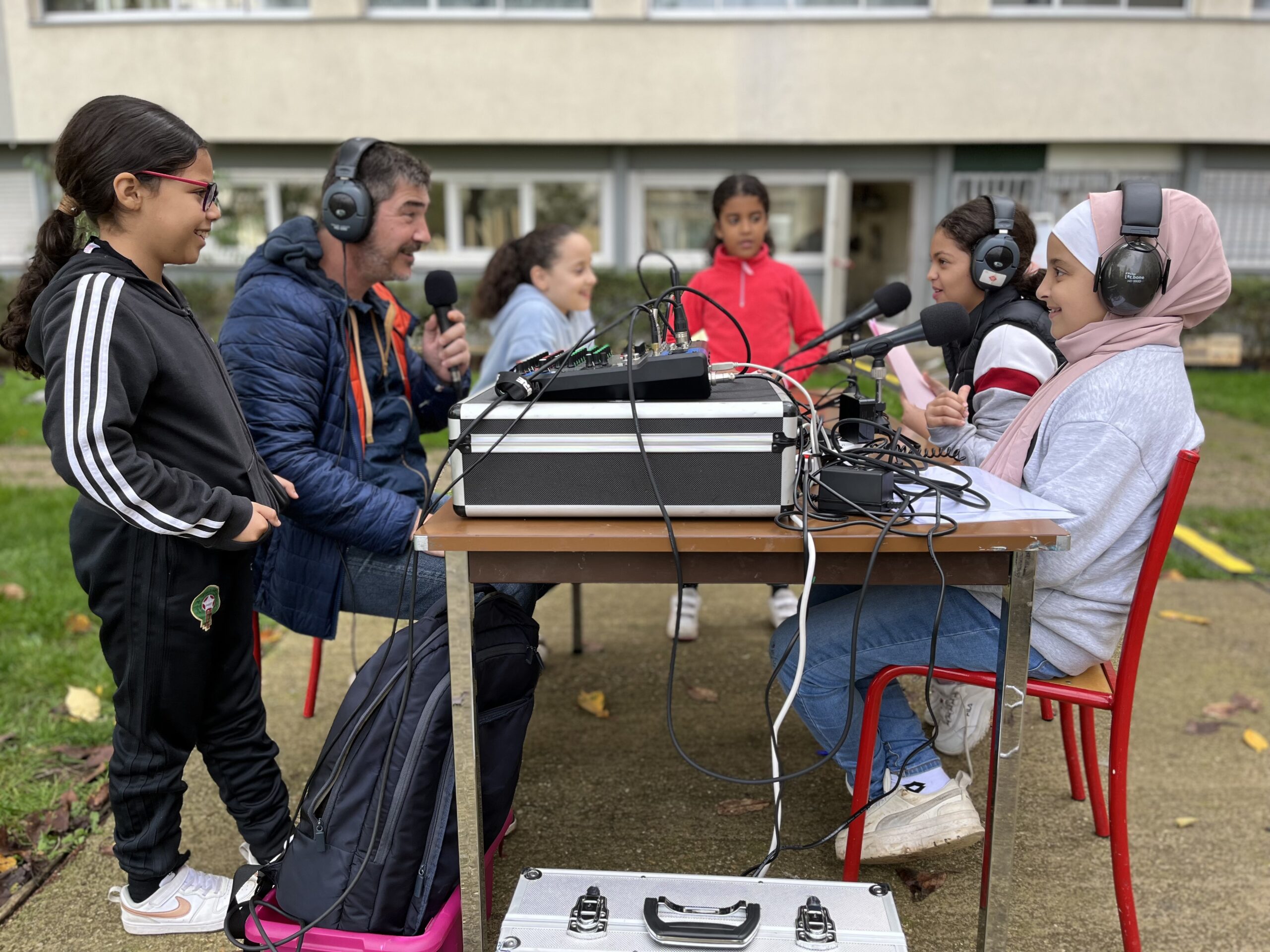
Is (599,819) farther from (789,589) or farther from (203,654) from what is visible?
(789,589)

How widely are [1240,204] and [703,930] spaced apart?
13.6m

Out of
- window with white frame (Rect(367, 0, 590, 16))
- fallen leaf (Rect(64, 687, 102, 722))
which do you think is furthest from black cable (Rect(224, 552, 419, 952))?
window with white frame (Rect(367, 0, 590, 16))

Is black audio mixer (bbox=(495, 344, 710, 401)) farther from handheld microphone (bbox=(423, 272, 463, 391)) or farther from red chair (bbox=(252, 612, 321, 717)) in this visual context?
red chair (bbox=(252, 612, 321, 717))

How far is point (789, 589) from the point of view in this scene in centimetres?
425

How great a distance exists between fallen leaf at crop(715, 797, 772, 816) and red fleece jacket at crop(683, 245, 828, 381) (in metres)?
2.20

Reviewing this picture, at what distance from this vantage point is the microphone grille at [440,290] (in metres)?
2.93

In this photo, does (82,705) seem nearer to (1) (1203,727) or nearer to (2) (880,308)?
(2) (880,308)

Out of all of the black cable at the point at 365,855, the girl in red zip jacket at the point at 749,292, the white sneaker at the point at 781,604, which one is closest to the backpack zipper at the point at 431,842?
the black cable at the point at 365,855

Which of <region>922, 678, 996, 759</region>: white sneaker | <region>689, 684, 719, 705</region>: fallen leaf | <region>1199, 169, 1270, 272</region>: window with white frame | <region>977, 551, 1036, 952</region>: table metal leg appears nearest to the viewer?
<region>977, 551, 1036, 952</region>: table metal leg

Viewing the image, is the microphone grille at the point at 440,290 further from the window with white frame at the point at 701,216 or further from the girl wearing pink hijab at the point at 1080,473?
the window with white frame at the point at 701,216

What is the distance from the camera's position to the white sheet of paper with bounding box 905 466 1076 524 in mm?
1814

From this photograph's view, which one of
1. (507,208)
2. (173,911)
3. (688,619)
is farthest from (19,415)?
(173,911)

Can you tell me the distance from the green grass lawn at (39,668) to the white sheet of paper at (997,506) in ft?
8.04

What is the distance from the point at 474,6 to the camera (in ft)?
38.7
